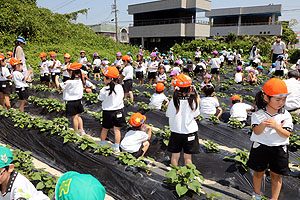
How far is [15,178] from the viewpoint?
7.84ft

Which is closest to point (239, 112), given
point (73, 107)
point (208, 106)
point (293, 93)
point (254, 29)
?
point (208, 106)

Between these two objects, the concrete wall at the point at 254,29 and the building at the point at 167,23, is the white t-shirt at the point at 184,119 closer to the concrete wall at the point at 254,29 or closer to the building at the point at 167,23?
the building at the point at 167,23

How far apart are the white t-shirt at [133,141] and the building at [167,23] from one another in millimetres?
28829

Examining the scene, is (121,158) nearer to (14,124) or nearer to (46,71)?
(14,124)

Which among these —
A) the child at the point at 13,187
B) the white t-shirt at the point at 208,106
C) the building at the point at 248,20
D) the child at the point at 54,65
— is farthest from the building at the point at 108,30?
the child at the point at 13,187

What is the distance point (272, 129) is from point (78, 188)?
2.49 m

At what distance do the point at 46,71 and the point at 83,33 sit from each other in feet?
62.3

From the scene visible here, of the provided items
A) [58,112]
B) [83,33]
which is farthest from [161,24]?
[58,112]

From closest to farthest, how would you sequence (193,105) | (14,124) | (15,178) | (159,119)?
(15,178) < (193,105) < (14,124) < (159,119)

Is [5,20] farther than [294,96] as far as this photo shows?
Yes

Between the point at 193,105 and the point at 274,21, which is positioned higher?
the point at 274,21

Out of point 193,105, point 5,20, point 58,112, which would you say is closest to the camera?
point 193,105

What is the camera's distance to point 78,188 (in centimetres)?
132

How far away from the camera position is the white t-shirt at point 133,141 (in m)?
4.21
